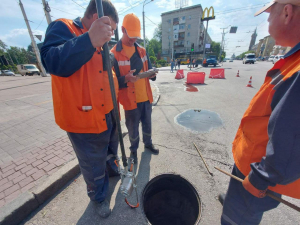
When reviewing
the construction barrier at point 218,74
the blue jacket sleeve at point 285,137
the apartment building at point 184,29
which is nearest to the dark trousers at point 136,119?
the blue jacket sleeve at point 285,137

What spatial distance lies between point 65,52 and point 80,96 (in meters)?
0.40

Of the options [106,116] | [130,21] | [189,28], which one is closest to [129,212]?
[106,116]

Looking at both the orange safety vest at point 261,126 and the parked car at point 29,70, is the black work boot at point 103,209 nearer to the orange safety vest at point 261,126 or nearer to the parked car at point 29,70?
the orange safety vest at point 261,126

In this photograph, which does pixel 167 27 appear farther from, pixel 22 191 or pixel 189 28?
pixel 22 191

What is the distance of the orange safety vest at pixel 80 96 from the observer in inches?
47.9

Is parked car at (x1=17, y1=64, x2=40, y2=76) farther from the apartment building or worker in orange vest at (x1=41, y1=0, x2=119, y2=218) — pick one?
the apartment building

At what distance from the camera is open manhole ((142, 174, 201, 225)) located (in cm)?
203

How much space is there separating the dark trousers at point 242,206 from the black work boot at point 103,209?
1.37 meters

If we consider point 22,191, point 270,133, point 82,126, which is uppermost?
point 270,133

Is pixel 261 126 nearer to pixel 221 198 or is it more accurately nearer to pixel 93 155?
pixel 221 198

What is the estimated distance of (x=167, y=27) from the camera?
49125mm

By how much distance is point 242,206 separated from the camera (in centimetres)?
125

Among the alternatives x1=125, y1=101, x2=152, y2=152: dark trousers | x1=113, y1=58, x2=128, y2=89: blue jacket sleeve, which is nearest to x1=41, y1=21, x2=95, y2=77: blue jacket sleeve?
x1=113, y1=58, x2=128, y2=89: blue jacket sleeve

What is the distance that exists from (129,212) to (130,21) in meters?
2.70
